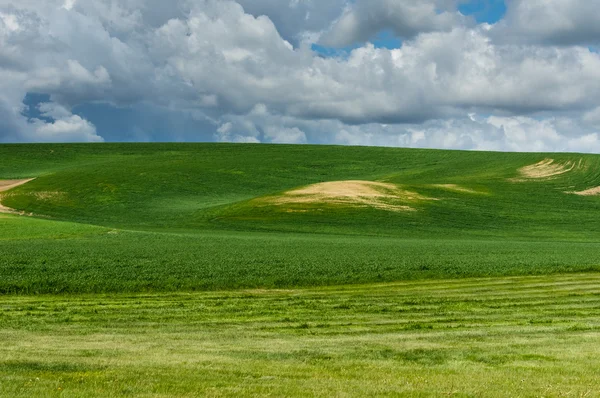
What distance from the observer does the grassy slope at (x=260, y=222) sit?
32.1 metres

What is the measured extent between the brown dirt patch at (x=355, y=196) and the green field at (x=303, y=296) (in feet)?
1.09

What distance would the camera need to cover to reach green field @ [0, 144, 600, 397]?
12.8 metres

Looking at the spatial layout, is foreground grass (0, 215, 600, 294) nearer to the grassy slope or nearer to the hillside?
the grassy slope

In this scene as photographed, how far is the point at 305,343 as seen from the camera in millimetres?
16859

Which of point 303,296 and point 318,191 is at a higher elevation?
point 318,191

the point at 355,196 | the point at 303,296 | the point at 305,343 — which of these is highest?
the point at 355,196

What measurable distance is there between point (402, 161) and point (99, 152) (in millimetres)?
57996

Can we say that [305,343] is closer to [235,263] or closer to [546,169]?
[235,263]

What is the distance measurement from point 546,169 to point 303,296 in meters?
82.9

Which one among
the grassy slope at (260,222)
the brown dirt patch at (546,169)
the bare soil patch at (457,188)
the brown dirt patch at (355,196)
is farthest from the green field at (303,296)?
the brown dirt patch at (546,169)

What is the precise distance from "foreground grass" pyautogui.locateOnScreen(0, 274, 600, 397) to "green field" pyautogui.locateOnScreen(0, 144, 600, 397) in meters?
0.07

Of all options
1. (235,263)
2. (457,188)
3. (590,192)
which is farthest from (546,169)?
(235,263)

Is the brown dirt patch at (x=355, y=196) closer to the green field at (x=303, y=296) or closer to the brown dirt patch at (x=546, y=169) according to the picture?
the green field at (x=303, y=296)

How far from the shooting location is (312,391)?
1142 cm
